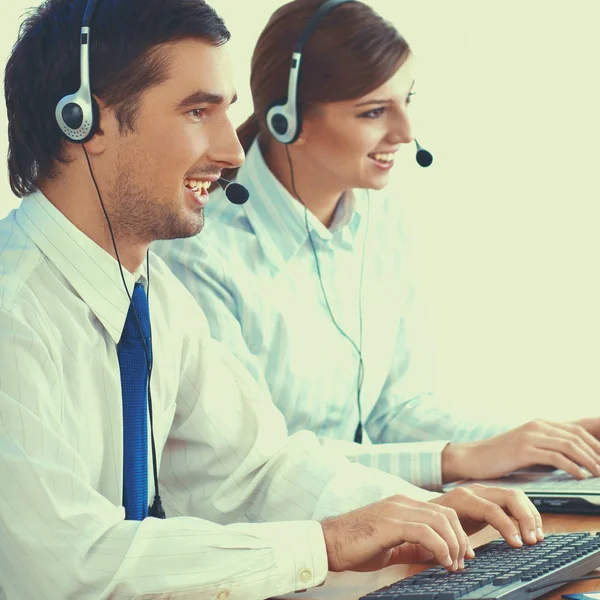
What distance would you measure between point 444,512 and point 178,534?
0.27 metres

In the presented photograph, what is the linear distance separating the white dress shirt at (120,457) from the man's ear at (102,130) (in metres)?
0.09

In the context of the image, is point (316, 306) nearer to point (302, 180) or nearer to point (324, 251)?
point (324, 251)

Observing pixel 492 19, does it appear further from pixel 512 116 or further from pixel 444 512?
pixel 444 512

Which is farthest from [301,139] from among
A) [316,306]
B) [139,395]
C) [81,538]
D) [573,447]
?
[81,538]

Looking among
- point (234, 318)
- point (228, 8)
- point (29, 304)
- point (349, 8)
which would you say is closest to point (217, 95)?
point (29, 304)

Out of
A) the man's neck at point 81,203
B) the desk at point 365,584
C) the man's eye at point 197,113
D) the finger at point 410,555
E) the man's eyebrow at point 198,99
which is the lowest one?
the desk at point 365,584

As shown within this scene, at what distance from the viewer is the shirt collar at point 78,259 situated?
120cm

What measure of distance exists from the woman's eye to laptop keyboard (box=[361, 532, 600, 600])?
1030 mm

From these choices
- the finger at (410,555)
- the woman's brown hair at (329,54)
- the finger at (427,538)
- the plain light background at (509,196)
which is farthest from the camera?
the plain light background at (509,196)

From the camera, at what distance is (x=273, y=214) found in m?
1.96

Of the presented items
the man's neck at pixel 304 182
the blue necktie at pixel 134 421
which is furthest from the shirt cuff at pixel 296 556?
the man's neck at pixel 304 182

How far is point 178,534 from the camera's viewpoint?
1.04 m

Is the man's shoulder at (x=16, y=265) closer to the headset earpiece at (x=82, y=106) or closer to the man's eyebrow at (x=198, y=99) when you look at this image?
the headset earpiece at (x=82, y=106)

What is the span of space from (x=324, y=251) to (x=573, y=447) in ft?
2.13
